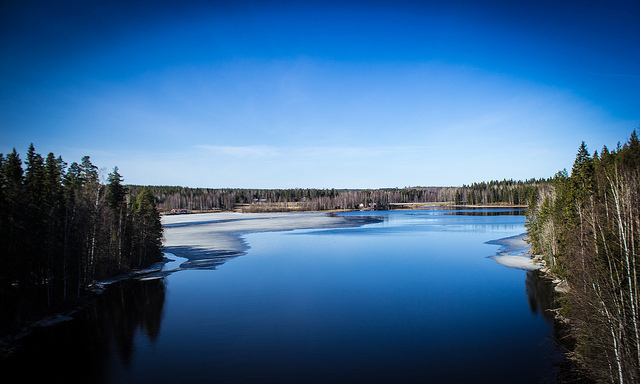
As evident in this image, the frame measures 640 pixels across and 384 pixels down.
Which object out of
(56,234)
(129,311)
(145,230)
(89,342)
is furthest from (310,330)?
(145,230)

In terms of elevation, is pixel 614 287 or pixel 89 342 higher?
pixel 614 287

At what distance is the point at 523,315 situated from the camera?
814 inches

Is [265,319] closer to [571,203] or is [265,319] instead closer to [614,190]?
[614,190]

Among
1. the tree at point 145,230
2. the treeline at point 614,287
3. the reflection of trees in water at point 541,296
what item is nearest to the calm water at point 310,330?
the reflection of trees in water at point 541,296

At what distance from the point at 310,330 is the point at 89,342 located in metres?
11.5

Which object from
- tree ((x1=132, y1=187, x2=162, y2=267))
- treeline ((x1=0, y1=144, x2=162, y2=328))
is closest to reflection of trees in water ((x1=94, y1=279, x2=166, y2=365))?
treeline ((x1=0, y1=144, x2=162, y2=328))

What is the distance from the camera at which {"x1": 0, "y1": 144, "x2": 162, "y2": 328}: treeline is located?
18875 mm

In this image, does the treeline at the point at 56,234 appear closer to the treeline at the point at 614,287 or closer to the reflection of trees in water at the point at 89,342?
the reflection of trees in water at the point at 89,342

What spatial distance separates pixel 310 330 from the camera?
18.6m

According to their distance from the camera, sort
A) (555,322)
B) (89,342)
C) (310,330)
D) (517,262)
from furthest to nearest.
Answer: (517,262) < (555,322) < (310,330) < (89,342)

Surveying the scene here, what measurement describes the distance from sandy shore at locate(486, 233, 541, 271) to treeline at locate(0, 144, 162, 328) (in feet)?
124

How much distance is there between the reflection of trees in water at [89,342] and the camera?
14828mm

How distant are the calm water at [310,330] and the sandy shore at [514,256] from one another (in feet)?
9.52

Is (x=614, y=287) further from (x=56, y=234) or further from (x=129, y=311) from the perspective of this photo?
(x=56, y=234)
